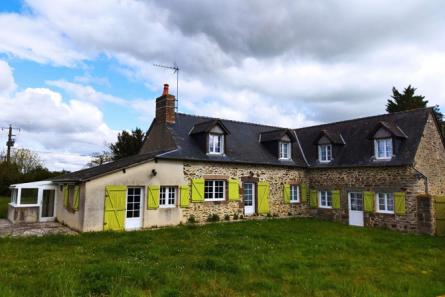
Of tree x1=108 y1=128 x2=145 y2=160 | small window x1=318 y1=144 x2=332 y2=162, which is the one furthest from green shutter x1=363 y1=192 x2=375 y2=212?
tree x1=108 y1=128 x2=145 y2=160

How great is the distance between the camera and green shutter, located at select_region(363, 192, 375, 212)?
15.6 metres

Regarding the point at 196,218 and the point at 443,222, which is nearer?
the point at 443,222

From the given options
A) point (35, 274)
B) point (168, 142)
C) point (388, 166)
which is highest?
point (168, 142)

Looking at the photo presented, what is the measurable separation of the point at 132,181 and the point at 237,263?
715 centimetres

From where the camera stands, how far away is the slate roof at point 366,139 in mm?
15109

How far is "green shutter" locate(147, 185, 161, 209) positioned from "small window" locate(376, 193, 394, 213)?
10329 millimetres

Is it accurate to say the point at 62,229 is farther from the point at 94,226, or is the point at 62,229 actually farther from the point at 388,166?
the point at 388,166

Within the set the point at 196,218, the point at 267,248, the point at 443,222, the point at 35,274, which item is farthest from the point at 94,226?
the point at 443,222

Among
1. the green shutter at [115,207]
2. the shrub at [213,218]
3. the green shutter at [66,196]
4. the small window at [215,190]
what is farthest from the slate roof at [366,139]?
the green shutter at [66,196]

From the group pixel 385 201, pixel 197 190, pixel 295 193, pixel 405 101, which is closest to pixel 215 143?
pixel 197 190

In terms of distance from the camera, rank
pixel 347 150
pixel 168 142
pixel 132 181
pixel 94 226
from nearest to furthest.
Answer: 1. pixel 94 226
2. pixel 132 181
3. pixel 168 142
4. pixel 347 150

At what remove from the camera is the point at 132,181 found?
1342 centimetres

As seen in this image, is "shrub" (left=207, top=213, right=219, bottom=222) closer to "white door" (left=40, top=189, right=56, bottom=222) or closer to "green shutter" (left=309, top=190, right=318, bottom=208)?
"green shutter" (left=309, top=190, right=318, bottom=208)

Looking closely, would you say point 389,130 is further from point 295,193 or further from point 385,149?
point 295,193
